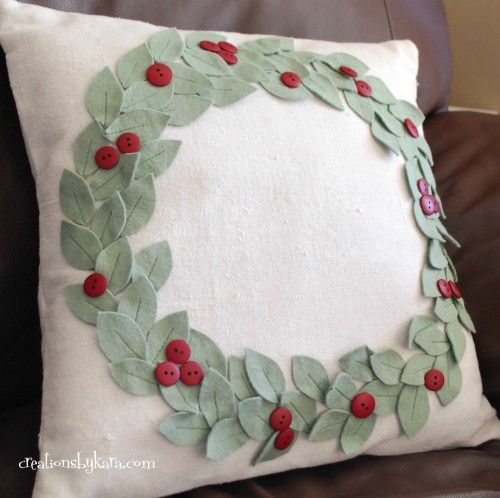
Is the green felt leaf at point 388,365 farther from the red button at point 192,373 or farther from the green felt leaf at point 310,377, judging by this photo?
the red button at point 192,373

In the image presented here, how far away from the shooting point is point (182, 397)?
0.50 m

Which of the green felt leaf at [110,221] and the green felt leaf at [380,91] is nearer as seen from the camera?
the green felt leaf at [110,221]

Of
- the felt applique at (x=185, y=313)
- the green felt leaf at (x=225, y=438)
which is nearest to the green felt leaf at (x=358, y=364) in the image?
the felt applique at (x=185, y=313)

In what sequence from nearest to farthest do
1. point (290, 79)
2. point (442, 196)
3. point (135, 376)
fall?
point (135, 376)
point (290, 79)
point (442, 196)

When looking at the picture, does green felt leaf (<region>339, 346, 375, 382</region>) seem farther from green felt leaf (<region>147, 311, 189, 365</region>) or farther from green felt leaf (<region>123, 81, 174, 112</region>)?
green felt leaf (<region>123, 81, 174, 112</region>)

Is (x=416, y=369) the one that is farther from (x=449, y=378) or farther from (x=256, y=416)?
(x=256, y=416)

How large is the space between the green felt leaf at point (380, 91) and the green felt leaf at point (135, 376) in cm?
34

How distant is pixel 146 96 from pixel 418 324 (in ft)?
1.02

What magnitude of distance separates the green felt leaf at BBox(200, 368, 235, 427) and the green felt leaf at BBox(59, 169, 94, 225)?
16 cm

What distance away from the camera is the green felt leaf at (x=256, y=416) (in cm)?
51

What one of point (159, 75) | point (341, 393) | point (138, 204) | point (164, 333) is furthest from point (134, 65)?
point (341, 393)

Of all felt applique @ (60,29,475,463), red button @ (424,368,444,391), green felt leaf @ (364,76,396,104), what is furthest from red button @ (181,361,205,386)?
green felt leaf @ (364,76,396,104)

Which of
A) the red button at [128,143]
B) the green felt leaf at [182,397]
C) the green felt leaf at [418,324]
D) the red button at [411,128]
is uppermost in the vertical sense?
the red button at [411,128]

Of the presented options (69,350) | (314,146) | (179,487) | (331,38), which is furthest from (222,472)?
(331,38)
